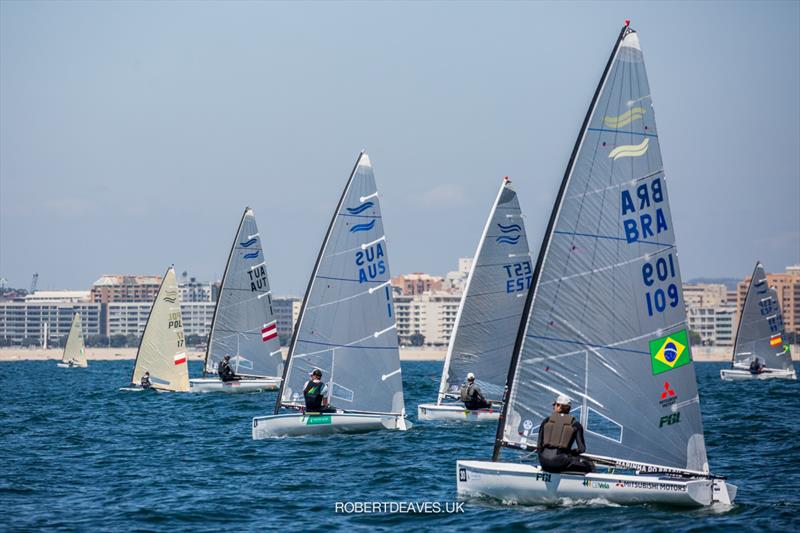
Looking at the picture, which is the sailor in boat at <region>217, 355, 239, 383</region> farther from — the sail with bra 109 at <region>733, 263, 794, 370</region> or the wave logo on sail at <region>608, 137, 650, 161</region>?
the sail with bra 109 at <region>733, 263, 794, 370</region>

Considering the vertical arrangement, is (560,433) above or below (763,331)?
below

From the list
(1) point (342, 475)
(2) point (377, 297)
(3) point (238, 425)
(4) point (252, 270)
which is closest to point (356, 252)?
(2) point (377, 297)

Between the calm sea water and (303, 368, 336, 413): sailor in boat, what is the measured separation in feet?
3.06

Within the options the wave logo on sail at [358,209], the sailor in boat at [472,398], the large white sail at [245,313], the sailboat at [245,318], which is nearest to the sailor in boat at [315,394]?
the wave logo on sail at [358,209]

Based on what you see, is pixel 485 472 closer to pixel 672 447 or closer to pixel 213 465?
pixel 672 447

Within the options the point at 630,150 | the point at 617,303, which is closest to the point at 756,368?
the point at 617,303

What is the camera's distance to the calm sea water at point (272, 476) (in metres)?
17.5

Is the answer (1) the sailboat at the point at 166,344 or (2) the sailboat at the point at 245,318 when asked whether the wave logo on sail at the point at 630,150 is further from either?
(1) the sailboat at the point at 166,344

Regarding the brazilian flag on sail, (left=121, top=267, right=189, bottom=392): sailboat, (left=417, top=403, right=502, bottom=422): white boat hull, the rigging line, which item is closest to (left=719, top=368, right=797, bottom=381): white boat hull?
(left=121, top=267, right=189, bottom=392): sailboat

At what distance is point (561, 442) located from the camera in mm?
18172

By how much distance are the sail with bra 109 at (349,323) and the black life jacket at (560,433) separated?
12.3 metres

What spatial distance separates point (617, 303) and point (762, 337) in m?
54.5

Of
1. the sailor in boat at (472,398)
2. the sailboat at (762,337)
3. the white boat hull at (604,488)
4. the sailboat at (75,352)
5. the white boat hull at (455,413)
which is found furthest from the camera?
the sailboat at (75,352)

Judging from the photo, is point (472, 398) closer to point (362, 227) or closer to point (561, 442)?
point (362, 227)
